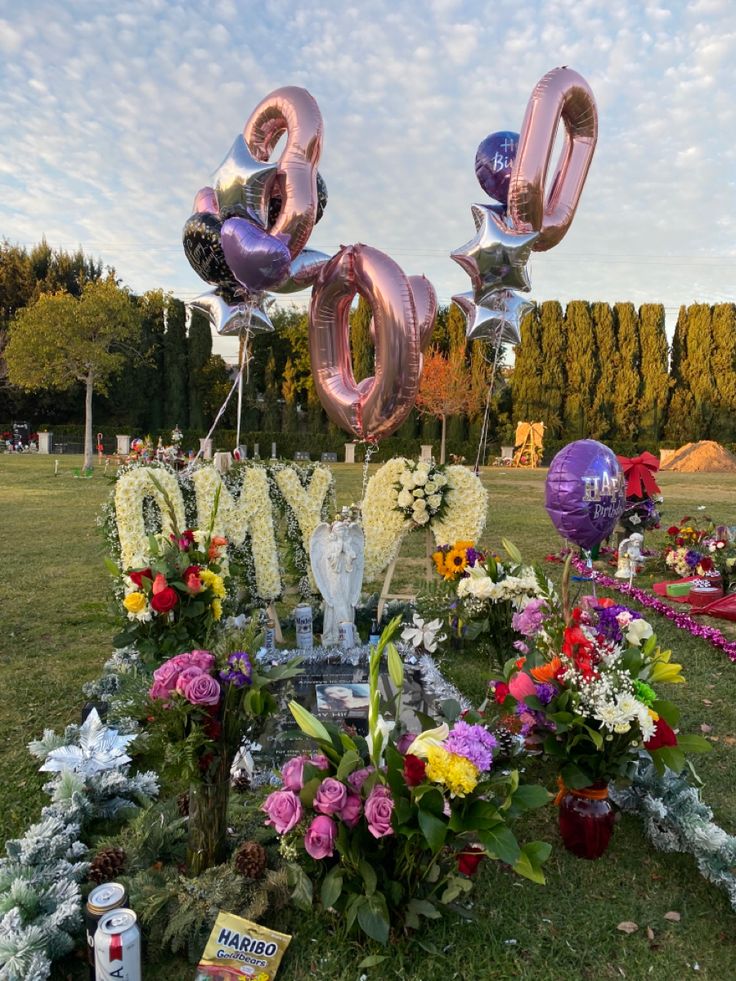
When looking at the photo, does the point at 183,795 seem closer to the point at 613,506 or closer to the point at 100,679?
the point at 100,679

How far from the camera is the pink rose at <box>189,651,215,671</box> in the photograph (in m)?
2.22

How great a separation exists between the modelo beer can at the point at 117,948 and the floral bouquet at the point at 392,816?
510 millimetres

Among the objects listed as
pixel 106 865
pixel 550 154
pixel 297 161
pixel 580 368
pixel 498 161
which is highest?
pixel 580 368

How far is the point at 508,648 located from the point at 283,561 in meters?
2.03

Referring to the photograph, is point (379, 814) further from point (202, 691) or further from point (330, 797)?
point (202, 691)

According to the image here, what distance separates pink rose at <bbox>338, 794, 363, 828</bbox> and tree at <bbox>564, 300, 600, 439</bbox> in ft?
104

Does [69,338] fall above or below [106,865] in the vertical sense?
above

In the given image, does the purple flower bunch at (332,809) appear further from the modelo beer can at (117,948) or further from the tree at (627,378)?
the tree at (627,378)

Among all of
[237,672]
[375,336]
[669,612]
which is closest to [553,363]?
[669,612]

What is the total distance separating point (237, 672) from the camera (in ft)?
7.28

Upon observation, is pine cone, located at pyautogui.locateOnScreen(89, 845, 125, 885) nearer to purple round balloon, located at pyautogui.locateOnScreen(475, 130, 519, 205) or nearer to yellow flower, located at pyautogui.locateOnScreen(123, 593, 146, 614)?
yellow flower, located at pyautogui.locateOnScreen(123, 593, 146, 614)

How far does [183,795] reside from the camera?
2.94 m

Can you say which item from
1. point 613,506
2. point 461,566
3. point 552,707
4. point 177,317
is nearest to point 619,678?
point 552,707

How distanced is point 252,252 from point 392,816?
3.77 meters
